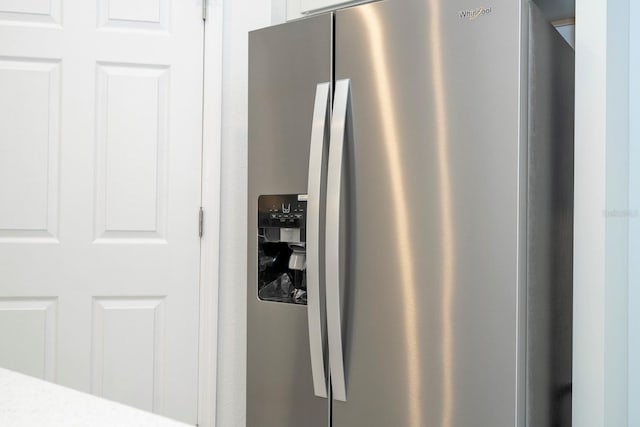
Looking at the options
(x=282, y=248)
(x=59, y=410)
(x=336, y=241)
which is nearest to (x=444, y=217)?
(x=336, y=241)

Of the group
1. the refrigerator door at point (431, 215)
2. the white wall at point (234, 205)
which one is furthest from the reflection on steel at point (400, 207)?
the white wall at point (234, 205)

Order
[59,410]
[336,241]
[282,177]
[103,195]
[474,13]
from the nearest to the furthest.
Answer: [59,410], [474,13], [336,241], [282,177], [103,195]

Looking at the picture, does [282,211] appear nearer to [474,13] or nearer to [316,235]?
[316,235]

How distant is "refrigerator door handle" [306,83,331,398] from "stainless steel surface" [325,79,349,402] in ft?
0.11

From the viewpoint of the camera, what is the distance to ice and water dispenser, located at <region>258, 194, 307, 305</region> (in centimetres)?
170

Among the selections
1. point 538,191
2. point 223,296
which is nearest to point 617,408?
point 538,191

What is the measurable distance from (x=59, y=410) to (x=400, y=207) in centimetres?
97

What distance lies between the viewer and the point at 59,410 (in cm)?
66

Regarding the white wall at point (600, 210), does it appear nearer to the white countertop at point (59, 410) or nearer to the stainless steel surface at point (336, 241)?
the stainless steel surface at point (336, 241)

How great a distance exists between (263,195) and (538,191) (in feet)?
2.48

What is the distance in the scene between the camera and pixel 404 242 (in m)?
1.47

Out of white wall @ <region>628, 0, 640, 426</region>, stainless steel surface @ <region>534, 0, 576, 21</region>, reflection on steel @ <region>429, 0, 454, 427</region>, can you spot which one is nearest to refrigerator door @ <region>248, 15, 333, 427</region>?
reflection on steel @ <region>429, 0, 454, 427</region>

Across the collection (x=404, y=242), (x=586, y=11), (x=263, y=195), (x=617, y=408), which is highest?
(x=586, y=11)

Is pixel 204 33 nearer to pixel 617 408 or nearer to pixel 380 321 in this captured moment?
pixel 380 321
